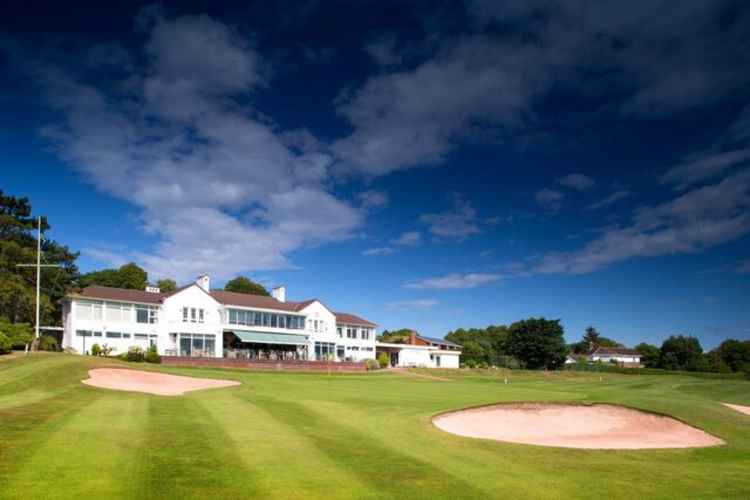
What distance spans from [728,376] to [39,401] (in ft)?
240

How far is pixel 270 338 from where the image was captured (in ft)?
192

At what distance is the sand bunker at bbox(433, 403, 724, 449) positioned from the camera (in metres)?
16.7

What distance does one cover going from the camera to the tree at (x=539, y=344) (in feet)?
262

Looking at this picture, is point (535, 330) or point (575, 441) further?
point (535, 330)

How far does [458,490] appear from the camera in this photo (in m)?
9.77

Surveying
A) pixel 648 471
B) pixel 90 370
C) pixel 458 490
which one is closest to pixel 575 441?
pixel 648 471

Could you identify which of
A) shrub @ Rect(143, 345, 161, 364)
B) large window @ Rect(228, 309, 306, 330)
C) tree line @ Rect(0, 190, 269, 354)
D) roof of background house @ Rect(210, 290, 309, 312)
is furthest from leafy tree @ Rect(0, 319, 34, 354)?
large window @ Rect(228, 309, 306, 330)

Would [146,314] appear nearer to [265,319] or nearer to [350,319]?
[265,319]

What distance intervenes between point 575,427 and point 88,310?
43357 mm

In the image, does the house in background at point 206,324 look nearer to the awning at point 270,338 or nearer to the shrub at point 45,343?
the awning at point 270,338

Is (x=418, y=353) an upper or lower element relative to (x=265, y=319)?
lower

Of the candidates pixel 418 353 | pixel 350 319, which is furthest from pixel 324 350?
pixel 418 353

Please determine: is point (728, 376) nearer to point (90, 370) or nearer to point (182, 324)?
point (182, 324)

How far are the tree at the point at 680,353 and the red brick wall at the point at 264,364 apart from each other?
66.6m
